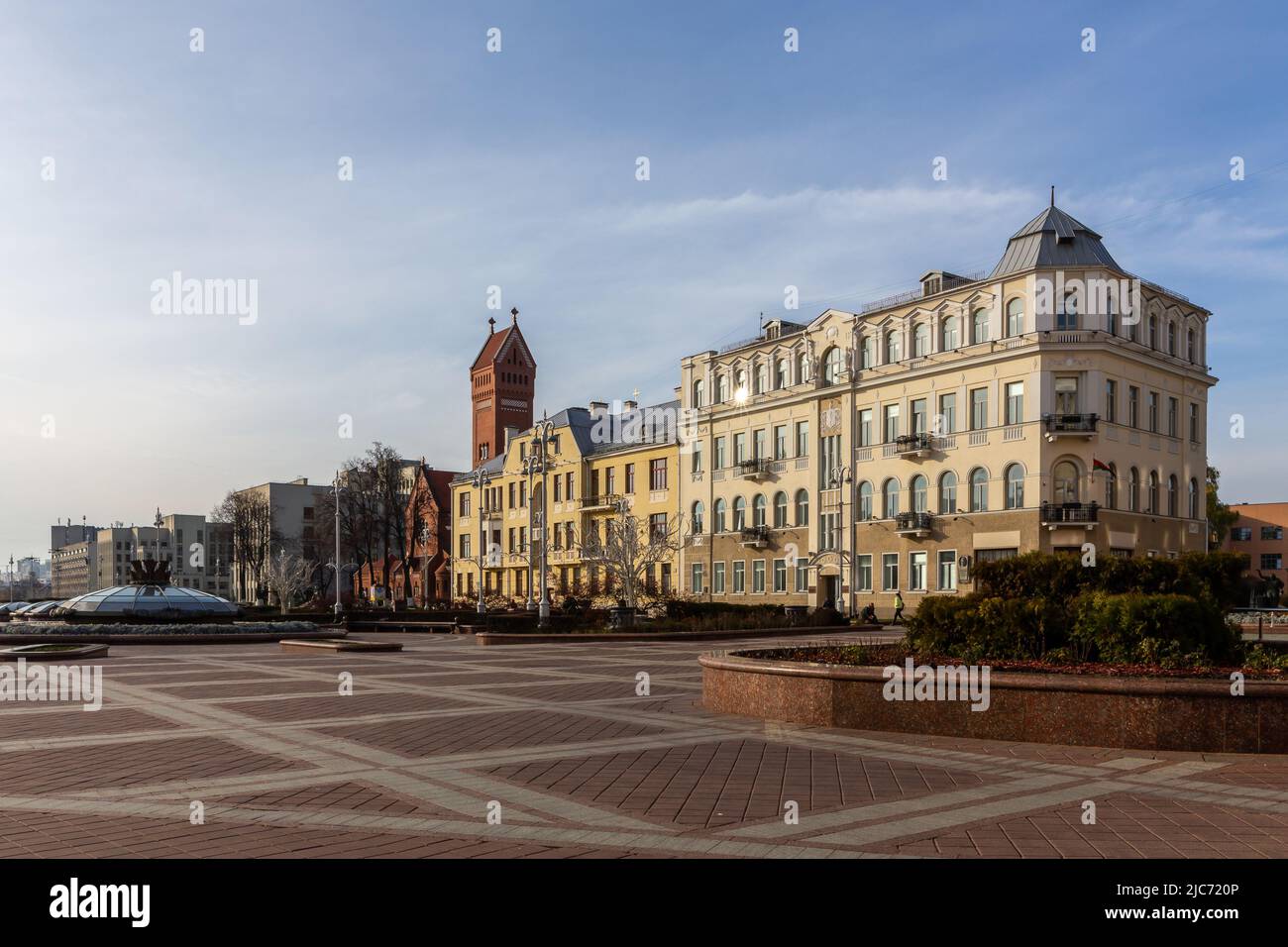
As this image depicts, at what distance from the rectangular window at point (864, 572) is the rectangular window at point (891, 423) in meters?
5.70

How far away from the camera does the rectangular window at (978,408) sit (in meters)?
47.1

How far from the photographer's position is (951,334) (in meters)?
48.8

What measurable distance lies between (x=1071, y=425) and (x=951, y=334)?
740cm

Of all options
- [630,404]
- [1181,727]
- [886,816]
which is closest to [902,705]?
[1181,727]

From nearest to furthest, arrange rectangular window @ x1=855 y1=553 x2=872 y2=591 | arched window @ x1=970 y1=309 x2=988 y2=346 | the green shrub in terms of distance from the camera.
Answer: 1. the green shrub
2. arched window @ x1=970 y1=309 x2=988 y2=346
3. rectangular window @ x1=855 y1=553 x2=872 y2=591

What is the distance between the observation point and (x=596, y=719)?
499 inches

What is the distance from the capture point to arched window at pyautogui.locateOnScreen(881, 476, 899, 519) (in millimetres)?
51281

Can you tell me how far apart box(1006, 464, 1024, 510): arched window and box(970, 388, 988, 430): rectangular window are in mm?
2462

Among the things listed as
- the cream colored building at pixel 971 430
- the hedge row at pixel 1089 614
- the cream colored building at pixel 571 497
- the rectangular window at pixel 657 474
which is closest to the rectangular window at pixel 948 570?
the cream colored building at pixel 971 430

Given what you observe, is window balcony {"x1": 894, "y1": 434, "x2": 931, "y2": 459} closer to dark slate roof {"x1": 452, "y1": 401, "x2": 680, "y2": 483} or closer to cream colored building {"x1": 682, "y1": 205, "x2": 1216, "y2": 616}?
cream colored building {"x1": 682, "y1": 205, "x2": 1216, "y2": 616}

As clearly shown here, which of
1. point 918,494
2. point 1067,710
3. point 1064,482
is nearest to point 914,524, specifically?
Result: point 918,494

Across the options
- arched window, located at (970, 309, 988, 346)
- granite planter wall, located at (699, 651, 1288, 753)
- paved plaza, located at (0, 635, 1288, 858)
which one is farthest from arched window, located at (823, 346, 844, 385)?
granite planter wall, located at (699, 651, 1288, 753)

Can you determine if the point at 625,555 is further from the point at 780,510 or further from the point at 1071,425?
the point at 1071,425

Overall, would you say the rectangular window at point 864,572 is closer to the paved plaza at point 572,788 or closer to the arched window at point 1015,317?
the arched window at point 1015,317
